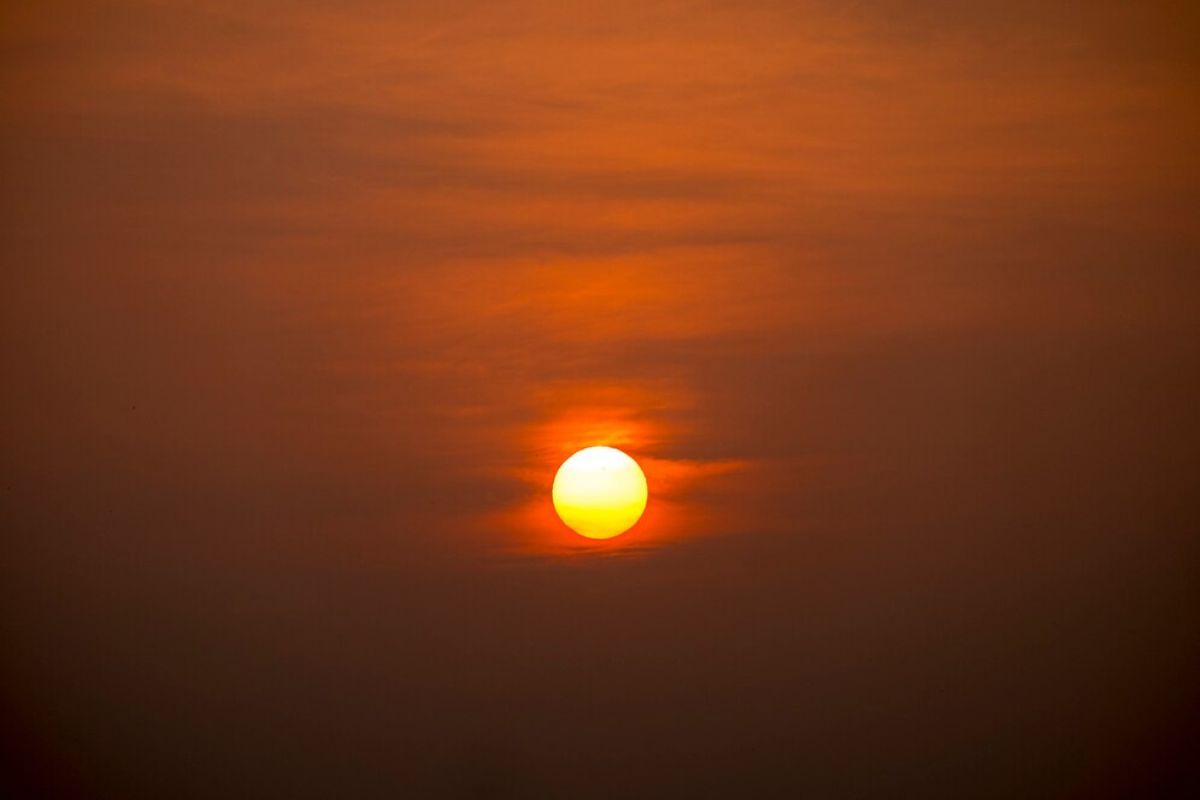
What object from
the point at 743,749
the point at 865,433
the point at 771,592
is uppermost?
the point at 865,433

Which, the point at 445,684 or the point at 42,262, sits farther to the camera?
the point at 445,684

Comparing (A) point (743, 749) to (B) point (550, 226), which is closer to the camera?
(B) point (550, 226)

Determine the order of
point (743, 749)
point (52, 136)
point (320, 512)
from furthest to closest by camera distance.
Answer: point (743, 749) < point (320, 512) < point (52, 136)

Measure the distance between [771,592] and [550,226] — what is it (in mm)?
928

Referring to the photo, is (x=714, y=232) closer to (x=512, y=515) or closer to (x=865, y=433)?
(x=865, y=433)

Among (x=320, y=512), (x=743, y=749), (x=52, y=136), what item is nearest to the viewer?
(x=52, y=136)

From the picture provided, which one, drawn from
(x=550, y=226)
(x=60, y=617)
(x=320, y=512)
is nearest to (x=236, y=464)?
(x=320, y=512)

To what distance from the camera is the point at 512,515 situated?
8.39 ft

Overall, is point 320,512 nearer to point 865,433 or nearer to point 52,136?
point 52,136

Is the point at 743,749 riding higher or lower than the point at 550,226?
lower

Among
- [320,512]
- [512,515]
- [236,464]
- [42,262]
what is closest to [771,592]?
[512,515]

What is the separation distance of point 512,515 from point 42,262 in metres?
1.06

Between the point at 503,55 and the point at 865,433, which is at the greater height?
the point at 503,55

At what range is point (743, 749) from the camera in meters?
2.69
